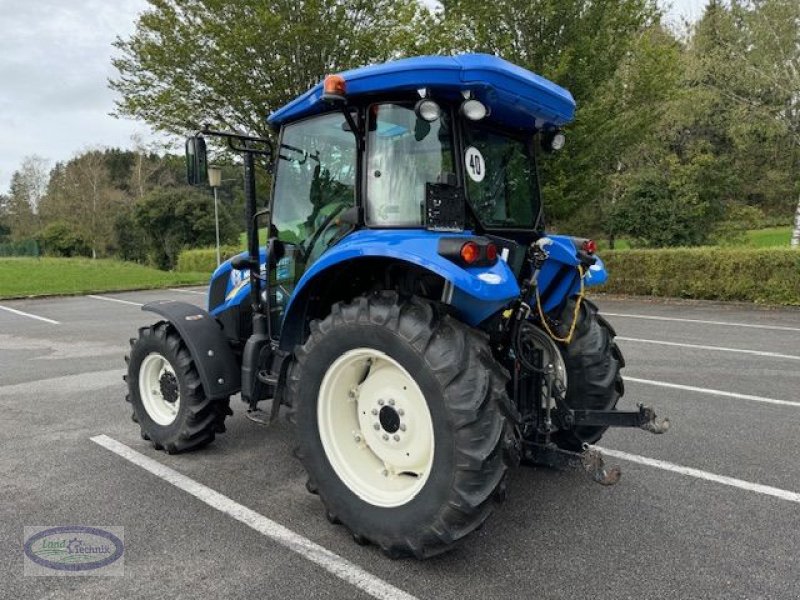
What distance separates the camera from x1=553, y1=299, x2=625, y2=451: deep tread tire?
11.7ft

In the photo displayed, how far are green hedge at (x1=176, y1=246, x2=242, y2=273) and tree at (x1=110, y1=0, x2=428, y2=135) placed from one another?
1136cm

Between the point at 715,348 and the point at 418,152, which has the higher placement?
the point at 418,152

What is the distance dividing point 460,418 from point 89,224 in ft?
141

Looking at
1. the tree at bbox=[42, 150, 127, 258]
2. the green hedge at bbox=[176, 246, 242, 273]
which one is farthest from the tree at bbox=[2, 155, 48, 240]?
the green hedge at bbox=[176, 246, 242, 273]

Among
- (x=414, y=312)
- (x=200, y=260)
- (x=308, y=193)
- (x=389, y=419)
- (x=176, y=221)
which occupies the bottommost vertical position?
(x=200, y=260)

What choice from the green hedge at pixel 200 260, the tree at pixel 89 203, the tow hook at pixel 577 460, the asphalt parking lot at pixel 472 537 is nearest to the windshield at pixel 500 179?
the tow hook at pixel 577 460

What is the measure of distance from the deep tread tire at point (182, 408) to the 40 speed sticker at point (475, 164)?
2.29 meters

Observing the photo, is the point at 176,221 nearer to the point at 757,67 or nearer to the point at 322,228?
the point at 757,67

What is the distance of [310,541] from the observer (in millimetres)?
2896

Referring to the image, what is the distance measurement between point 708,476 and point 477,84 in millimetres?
2796

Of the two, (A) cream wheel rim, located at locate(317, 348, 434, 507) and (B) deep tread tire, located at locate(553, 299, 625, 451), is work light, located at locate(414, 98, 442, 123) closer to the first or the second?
(A) cream wheel rim, located at locate(317, 348, 434, 507)

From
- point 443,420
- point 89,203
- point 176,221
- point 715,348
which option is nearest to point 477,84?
point 443,420

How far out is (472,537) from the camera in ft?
9.55

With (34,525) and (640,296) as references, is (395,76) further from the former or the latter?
(640,296)
